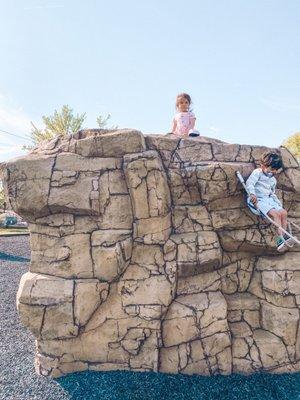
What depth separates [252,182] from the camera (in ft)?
18.8

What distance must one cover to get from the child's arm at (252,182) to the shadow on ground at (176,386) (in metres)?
3.56

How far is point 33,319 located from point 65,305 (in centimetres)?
71

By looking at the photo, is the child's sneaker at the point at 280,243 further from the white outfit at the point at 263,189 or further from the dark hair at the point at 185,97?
the dark hair at the point at 185,97

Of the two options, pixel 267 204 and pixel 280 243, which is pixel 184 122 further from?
pixel 280 243

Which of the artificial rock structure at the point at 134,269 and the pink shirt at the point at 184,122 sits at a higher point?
the pink shirt at the point at 184,122

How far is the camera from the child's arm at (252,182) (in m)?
5.61

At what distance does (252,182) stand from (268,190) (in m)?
0.38

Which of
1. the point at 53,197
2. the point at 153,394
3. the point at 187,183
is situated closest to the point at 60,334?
the point at 153,394

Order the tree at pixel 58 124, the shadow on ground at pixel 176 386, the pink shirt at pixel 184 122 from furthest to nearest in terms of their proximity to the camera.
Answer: the tree at pixel 58 124 < the pink shirt at pixel 184 122 < the shadow on ground at pixel 176 386

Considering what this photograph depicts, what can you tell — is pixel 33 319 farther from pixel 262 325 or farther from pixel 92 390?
pixel 262 325

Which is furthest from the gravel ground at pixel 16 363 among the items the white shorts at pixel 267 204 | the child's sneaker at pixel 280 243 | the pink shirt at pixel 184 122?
the pink shirt at pixel 184 122

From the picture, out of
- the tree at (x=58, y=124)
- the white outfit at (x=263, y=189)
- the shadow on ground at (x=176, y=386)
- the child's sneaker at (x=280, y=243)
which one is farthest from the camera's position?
the tree at (x=58, y=124)

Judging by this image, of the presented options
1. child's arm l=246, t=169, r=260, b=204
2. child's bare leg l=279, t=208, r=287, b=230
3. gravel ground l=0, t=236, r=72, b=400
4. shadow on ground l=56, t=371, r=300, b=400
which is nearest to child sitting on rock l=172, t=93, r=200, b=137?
child's arm l=246, t=169, r=260, b=204

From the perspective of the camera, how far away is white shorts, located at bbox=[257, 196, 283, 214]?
221 inches
